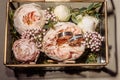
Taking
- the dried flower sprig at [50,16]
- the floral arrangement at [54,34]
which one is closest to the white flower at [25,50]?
the floral arrangement at [54,34]

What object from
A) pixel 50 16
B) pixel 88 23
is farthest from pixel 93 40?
pixel 50 16

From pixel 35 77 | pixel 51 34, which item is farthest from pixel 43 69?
pixel 51 34

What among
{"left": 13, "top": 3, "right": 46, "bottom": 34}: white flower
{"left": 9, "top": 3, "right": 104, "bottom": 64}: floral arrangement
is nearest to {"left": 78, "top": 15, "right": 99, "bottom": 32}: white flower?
{"left": 9, "top": 3, "right": 104, "bottom": 64}: floral arrangement

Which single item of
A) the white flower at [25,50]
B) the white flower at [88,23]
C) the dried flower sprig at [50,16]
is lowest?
the white flower at [25,50]

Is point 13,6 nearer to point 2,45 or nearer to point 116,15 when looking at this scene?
point 2,45

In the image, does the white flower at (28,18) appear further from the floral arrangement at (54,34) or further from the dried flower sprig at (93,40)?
the dried flower sprig at (93,40)

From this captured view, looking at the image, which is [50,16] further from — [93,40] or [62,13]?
[93,40]

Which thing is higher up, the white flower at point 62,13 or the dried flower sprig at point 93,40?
the white flower at point 62,13
